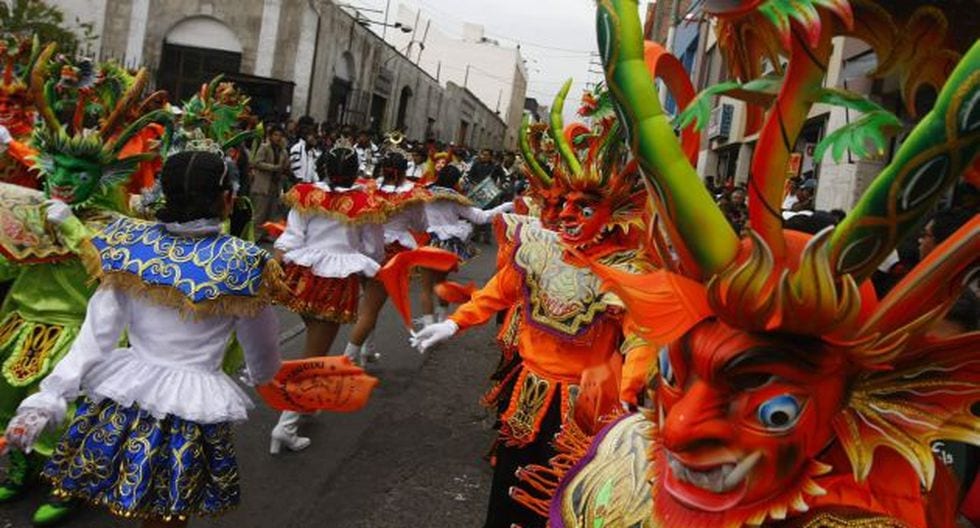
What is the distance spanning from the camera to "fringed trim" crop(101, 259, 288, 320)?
A: 3252mm

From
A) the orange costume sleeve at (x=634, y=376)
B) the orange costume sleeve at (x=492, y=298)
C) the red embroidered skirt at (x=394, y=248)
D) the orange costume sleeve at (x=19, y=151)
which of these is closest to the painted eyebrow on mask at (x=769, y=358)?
the orange costume sleeve at (x=634, y=376)

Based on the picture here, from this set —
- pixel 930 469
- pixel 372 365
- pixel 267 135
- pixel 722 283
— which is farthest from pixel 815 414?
pixel 267 135

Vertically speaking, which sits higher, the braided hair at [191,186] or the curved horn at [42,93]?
the curved horn at [42,93]

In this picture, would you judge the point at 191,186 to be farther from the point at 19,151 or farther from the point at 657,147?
the point at 19,151

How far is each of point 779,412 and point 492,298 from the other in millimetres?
2460

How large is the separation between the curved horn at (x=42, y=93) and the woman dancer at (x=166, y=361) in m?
1.15

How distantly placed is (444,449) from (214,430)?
2801mm

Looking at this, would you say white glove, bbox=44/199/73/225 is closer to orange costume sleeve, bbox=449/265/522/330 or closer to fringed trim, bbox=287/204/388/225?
orange costume sleeve, bbox=449/265/522/330

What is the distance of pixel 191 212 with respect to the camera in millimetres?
3354

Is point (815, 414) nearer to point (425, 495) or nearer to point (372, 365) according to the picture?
point (425, 495)

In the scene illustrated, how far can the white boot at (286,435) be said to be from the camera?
17.7 feet

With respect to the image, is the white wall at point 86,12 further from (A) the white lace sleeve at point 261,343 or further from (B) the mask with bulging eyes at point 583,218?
(A) the white lace sleeve at point 261,343

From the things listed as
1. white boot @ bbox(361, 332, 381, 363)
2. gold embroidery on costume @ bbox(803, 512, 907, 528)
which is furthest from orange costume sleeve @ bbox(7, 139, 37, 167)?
gold embroidery on costume @ bbox(803, 512, 907, 528)

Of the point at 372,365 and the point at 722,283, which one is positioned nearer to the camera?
the point at 722,283
